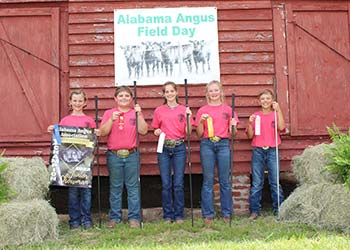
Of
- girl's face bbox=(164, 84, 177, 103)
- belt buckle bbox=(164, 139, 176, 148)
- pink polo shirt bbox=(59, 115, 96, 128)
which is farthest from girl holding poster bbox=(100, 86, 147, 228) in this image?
girl's face bbox=(164, 84, 177, 103)

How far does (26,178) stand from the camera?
5.36m

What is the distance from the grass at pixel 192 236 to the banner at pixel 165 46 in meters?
2.08

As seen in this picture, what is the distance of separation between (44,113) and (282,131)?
3283mm

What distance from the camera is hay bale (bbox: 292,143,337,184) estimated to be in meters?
5.65

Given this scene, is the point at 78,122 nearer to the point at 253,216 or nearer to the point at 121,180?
the point at 121,180

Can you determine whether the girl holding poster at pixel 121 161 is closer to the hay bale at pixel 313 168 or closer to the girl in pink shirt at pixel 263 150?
the girl in pink shirt at pixel 263 150

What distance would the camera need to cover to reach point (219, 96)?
600cm

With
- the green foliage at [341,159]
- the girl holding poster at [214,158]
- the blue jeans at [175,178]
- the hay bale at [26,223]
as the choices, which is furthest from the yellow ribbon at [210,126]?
the hay bale at [26,223]

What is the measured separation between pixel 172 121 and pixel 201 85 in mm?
1065

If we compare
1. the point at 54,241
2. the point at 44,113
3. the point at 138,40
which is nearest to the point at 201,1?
the point at 138,40

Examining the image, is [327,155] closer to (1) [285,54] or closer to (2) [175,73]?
(1) [285,54]

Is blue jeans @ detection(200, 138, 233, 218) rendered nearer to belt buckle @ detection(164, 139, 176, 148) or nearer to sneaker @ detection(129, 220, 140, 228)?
belt buckle @ detection(164, 139, 176, 148)

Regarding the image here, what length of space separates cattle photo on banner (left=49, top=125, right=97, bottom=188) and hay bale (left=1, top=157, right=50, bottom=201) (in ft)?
0.40

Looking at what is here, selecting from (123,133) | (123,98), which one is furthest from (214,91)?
(123,133)
